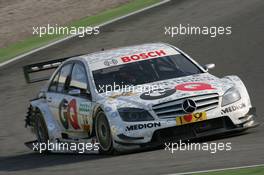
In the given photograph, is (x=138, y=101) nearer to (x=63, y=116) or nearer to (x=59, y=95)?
(x=63, y=116)

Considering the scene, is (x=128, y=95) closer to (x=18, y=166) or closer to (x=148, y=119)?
(x=148, y=119)

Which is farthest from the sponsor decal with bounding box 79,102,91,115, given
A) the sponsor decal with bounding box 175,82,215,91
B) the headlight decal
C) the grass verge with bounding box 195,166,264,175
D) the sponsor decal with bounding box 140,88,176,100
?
the grass verge with bounding box 195,166,264,175

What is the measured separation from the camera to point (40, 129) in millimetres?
13961

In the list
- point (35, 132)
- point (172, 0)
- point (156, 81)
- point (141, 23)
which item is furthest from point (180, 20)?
point (156, 81)

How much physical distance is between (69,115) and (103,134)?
3.95 ft

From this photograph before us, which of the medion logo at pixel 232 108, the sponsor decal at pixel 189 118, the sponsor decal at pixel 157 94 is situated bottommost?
the sponsor decal at pixel 189 118

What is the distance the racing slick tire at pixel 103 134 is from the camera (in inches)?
456

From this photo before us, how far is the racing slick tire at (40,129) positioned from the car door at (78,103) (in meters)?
0.75

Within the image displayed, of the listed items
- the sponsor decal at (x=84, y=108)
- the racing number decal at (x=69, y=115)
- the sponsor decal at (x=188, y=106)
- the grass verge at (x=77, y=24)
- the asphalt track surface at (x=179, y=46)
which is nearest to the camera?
the asphalt track surface at (x=179, y=46)

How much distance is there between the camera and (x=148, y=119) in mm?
11391

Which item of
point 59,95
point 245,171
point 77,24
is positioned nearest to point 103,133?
point 59,95

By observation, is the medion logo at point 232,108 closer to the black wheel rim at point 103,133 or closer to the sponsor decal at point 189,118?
the sponsor decal at point 189,118

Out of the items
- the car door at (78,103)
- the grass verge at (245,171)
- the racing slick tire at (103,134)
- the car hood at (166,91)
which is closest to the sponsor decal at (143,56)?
the car door at (78,103)

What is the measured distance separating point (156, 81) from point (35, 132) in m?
2.71
